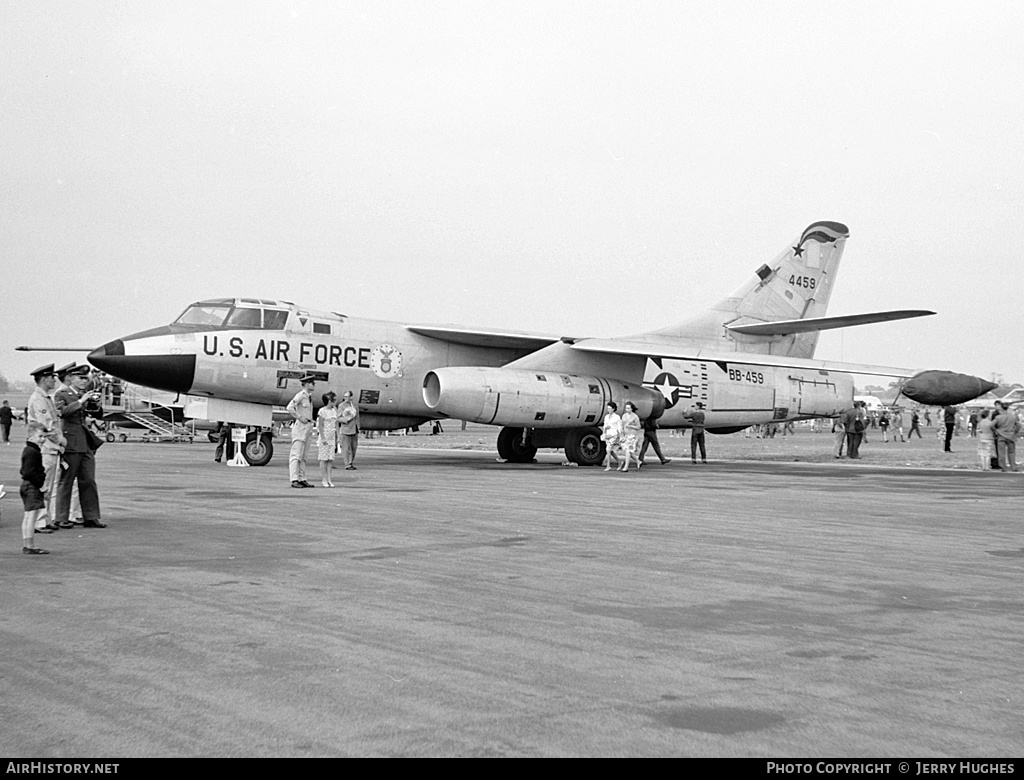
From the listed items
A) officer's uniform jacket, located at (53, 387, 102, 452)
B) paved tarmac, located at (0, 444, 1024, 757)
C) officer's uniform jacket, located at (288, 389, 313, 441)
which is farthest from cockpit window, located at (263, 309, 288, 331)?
officer's uniform jacket, located at (53, 387, 102, 452)

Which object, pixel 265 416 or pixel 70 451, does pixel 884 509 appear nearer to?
pixel 70 451

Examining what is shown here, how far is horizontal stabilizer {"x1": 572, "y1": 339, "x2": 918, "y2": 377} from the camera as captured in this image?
68.7 feet

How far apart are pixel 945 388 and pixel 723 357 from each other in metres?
4.96

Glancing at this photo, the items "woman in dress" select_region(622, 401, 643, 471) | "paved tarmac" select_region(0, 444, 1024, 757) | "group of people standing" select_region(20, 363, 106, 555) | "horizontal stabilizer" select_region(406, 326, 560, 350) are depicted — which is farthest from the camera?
"horizontal stabilizer" select_region(406, 326, 560, 350)

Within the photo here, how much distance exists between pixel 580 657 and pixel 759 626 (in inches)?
53.0

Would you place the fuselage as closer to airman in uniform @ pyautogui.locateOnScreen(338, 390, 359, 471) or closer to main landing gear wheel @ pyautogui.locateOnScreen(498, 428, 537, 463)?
airman in uniform @ pyautogui.locateOnScreen(338, 390, 359, 471)

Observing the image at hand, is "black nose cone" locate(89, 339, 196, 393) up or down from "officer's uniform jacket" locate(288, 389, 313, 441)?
up

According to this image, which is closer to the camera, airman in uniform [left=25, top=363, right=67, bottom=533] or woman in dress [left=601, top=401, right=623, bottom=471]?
airman in uniform [left=25, top=363, right=67, bottom=533]

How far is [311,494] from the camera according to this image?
1441 cm

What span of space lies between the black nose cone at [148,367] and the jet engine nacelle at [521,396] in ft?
16.2

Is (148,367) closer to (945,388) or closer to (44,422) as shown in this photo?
(44,422)

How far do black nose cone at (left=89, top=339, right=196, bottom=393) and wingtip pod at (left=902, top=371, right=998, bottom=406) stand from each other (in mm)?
13750

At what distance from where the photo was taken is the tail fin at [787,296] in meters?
25.8
